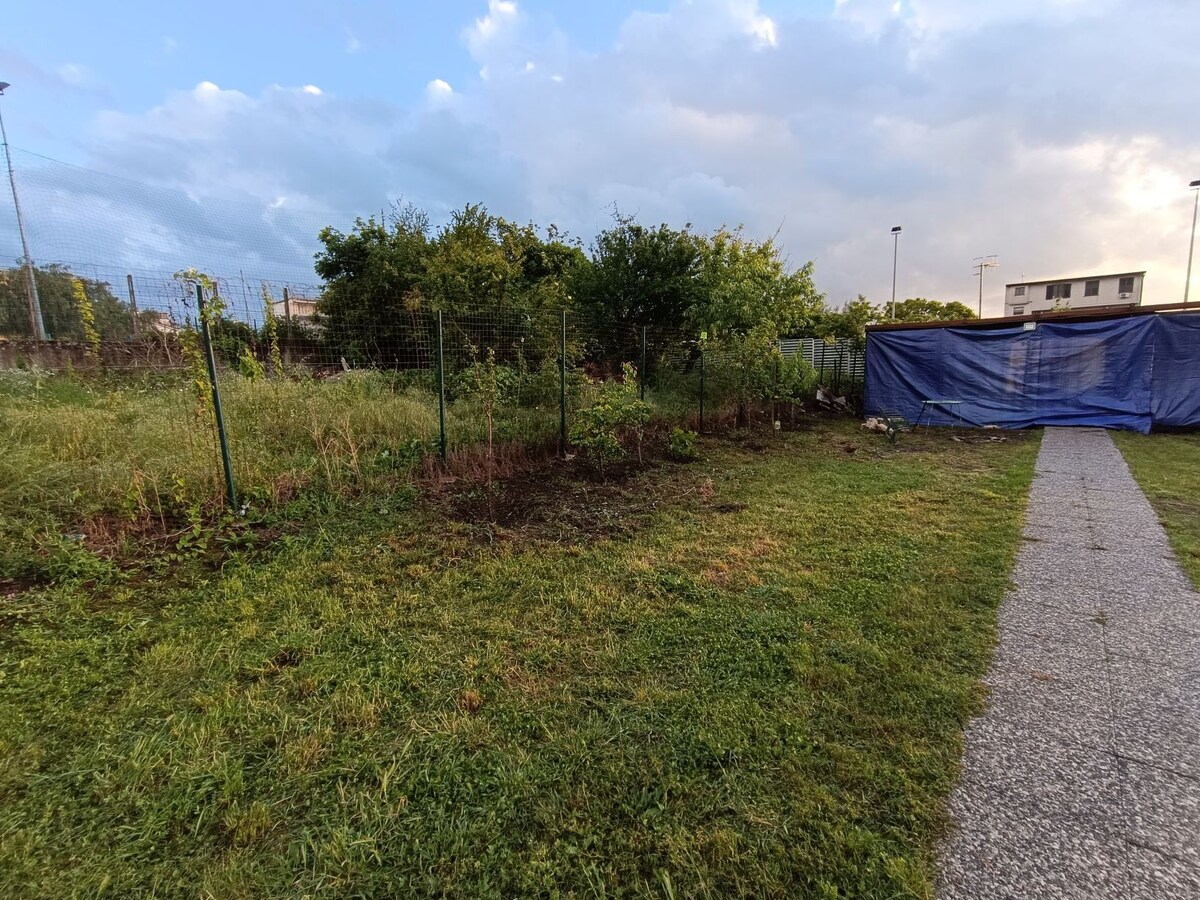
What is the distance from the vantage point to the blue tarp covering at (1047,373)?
30.0 feet

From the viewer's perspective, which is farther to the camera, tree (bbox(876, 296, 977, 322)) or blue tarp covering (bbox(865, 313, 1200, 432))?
tree (bbox(876, 296, 977, 322))

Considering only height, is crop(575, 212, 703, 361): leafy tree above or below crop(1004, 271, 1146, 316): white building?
below

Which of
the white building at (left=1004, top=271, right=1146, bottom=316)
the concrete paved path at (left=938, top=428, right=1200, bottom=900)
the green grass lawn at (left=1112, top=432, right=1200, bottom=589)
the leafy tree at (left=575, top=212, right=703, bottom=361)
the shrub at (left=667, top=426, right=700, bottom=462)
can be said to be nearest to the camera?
the concrete paved path at (left=938, top=428, right=1200, bottom=900)

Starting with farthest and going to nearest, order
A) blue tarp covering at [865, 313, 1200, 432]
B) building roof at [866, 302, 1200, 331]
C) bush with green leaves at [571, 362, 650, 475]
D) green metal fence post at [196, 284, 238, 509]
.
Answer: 1. blue tarp covering at [865, 313, 1200, 432]
2. building roof at [866, 302, 1200, 331]
3. bush with green leaves at [571, 362, 650, 475]
4. green metal fence post at [196, 284, 238, 509]

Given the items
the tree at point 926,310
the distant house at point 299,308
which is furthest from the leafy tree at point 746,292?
the tree at point 926,310

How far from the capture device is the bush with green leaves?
18.7 ft

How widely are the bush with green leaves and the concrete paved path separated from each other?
3.70 meters

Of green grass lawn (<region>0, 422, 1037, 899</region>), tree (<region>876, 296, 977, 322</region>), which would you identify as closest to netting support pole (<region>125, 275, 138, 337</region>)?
green grass lawn (<region>0, 422, 1037, 899</region>)

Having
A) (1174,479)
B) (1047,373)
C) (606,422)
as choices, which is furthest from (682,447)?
(1047,373)

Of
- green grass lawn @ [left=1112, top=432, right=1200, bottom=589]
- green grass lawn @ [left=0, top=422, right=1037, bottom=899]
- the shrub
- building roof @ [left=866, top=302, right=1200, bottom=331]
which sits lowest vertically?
green grass lawn @ [left=1112, top=432, right=1200, bottom=589]

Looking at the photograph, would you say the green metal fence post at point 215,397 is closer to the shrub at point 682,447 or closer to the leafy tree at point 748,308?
the shrub at point 682,447

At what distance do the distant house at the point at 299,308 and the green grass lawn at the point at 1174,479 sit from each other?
8.49 meters

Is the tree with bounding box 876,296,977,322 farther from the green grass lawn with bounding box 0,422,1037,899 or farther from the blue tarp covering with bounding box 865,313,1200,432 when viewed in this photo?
the green grass lawn with bounding box 0,422,1037,899

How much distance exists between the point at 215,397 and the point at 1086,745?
522cm
